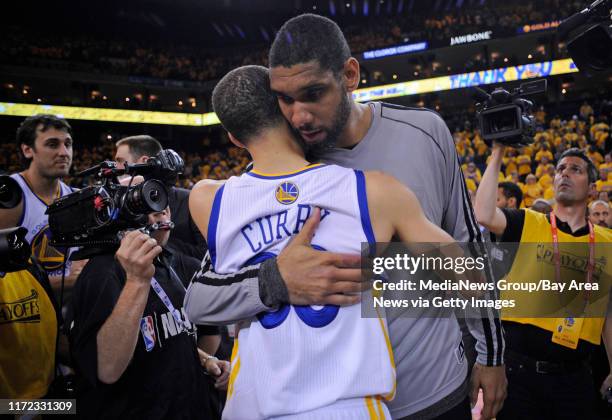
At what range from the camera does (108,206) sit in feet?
5.49

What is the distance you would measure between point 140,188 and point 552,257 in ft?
7.84

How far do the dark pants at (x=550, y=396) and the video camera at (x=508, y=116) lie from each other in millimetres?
1309

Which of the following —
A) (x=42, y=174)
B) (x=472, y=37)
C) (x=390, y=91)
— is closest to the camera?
(x=42, y=174)

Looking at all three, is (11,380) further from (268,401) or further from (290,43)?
(290,43)

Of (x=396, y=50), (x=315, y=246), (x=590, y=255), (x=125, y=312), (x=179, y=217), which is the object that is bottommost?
(x=590, y=255)

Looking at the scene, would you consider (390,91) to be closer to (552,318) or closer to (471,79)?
(471,79)

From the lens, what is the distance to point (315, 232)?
115 centimetres

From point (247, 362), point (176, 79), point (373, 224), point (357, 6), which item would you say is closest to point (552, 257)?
point (373, 224)

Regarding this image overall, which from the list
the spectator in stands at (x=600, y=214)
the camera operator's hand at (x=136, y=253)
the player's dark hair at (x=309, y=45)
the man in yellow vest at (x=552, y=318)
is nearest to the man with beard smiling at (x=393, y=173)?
the player's dark hair at (x=309, y=45)

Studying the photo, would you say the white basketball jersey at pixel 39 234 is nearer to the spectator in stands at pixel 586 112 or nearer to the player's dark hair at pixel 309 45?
the player's dark hair at pixel 309 45

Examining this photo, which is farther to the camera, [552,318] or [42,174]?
[42,174]

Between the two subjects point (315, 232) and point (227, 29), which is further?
point (227, 29)

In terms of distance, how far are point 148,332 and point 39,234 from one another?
1.78 metres

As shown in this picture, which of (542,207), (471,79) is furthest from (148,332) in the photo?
(471,79)
